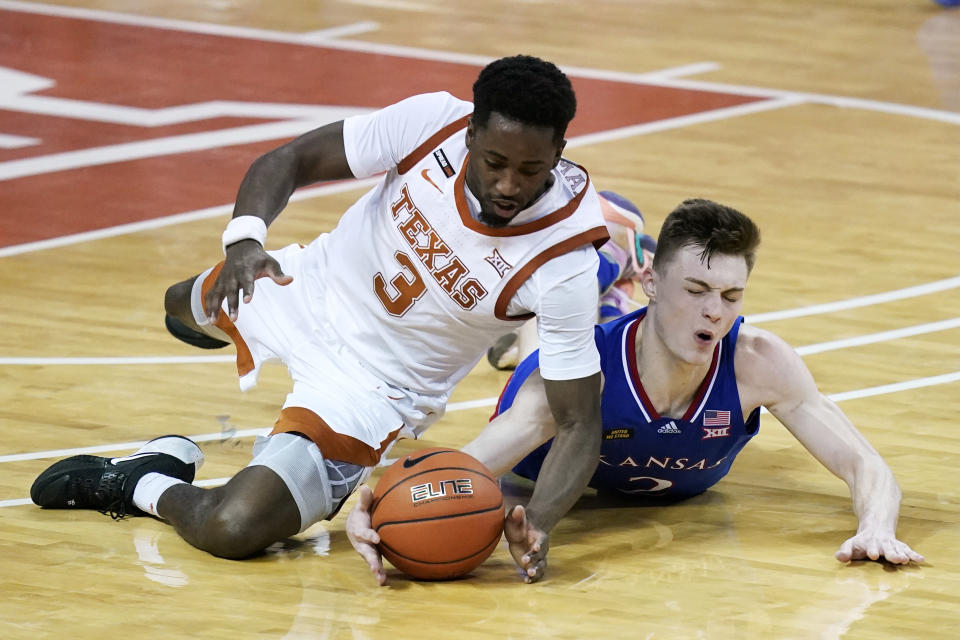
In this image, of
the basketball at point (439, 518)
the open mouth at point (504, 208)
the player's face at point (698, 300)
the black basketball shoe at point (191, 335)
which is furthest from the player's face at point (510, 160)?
the black basketball shoe at point (191, 335)

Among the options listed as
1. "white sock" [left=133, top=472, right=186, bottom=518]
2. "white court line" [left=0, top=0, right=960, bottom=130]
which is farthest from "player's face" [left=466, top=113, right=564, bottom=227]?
"white court line" [left=0, top=0, right=960, bottom=130]

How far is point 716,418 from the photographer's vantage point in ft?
16.7

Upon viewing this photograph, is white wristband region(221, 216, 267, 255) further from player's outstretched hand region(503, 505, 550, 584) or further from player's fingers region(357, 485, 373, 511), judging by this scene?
player's outstretched hand region(503, 505, 550, 584)

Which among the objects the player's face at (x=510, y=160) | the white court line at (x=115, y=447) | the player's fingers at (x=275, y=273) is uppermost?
the player's face at (x=510, y=160)

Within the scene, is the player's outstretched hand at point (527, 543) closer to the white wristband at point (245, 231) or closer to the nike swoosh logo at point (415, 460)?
the nike swoosh logo at point (415, 460)

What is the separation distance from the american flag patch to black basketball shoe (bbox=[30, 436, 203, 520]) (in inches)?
69.3

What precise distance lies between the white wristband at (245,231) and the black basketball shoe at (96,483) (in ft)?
2.93

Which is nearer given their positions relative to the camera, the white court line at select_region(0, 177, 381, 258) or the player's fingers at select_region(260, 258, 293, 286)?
the player's fingers at select_region(260, 258, 293, 286)

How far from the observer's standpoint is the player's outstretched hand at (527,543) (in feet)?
15.2

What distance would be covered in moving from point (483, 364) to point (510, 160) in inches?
101

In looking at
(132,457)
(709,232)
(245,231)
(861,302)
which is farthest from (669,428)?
(861,302)

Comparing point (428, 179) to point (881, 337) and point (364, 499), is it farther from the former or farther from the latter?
point (881, 337)

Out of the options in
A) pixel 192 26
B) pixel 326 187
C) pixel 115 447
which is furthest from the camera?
pixel 192 26

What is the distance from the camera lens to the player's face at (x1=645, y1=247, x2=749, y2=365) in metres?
4.92
